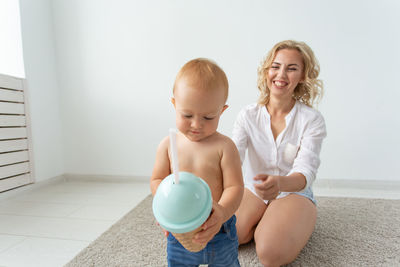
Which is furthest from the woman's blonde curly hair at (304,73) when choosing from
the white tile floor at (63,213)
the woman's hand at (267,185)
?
the white tile floor at (63,213)

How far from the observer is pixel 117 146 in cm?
223

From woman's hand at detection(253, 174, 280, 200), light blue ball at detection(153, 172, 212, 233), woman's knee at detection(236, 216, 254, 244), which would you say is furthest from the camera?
woman's knee at detection(236, 216, 254, 244)

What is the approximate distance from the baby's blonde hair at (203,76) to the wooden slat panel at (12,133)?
1614 millimetres

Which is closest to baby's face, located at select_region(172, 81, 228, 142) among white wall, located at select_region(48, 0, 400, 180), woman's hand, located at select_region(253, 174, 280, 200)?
woman's hand, located at select_region(253, 174, 280, 200)

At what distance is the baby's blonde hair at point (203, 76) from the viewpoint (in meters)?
0.55

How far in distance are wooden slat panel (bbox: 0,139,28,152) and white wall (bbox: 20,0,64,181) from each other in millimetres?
114

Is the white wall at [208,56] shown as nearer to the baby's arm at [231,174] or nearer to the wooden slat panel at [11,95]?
the wooden slat panel at [11,95]

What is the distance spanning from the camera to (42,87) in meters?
2.10

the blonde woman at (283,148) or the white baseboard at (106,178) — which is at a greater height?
the blonde woman at (283,148)

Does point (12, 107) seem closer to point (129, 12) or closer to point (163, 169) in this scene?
point (129, 12)

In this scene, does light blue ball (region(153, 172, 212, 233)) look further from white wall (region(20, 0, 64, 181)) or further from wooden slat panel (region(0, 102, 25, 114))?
white wall (region(20, 0, 64, 181))

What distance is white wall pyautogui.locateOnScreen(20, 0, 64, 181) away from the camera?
1977mm

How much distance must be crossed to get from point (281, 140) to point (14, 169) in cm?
165

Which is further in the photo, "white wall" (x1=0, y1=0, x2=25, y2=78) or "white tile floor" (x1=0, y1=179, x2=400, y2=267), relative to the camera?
"white wall" (x1=0, y1=0, x2=25, y2=78)
